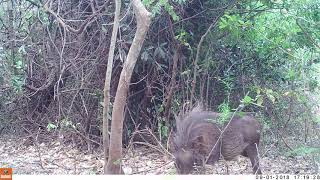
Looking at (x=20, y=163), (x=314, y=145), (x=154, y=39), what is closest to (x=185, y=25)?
(x=154, y=39)

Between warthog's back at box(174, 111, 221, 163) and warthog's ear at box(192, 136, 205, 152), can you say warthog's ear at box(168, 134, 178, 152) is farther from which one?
warthog's ear at box(192, 136, 205, 152)

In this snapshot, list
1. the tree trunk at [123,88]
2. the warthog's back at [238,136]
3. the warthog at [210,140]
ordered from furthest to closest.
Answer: the warthog's back at [238,136], the warthog at [210,140], the tree trunk at [123,88]

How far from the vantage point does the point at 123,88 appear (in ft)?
11.0

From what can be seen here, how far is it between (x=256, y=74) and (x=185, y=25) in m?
1.05

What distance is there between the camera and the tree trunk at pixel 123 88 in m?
3.25

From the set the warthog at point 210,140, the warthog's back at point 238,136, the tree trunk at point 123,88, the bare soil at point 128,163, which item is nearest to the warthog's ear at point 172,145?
the warthog at point 210,140

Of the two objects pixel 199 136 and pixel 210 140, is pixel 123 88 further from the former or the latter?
pixel 210 140

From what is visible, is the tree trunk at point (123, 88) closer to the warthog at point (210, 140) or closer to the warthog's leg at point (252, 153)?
the warthog at point (210, 140)

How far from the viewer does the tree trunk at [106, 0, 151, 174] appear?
10.7ft

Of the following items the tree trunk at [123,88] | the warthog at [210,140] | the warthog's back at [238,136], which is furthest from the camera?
the warthog's back at [238,136]

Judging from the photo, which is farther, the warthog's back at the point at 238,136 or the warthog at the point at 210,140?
the warthog's back at the point at 238,136

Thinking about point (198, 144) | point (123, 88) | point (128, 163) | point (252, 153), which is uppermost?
point (123, 88)

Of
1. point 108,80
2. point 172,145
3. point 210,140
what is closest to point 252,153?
point 210,140

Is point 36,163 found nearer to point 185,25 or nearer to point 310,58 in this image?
point 185,25
